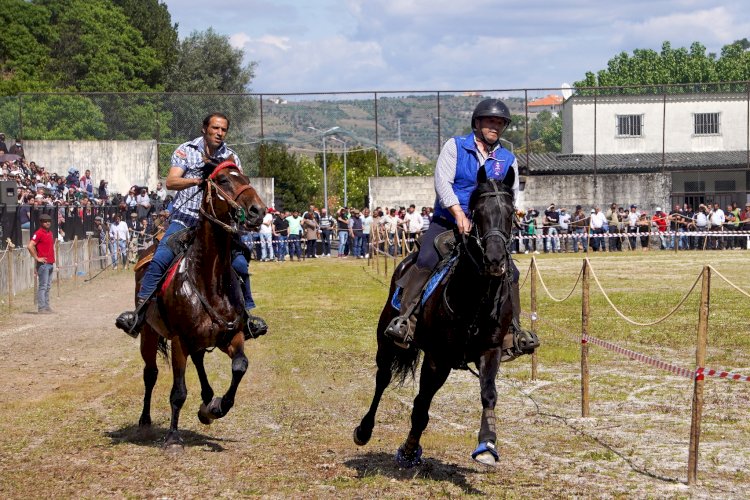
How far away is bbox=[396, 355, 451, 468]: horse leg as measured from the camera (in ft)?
27.8

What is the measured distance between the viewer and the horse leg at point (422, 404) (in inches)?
333

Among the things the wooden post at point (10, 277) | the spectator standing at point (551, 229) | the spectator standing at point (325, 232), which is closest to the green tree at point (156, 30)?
the spectator standing at point (325, 232)

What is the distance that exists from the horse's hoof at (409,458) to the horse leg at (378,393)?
475 mm

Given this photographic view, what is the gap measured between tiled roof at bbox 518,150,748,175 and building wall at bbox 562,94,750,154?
96cm

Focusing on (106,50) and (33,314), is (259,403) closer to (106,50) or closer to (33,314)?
(33,314)

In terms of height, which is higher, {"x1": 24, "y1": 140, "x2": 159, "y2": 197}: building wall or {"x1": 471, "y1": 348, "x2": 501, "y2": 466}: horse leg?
{"x1": 24, "y1": 140, "x2": 159, "y2": 197}: building wall

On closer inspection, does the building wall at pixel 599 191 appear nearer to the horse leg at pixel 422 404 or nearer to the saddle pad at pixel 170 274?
the saddle pad at pixel 170 274

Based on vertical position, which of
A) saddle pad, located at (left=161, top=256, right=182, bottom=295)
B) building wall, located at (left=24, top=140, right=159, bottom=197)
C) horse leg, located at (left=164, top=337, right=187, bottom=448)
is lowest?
horse leg, located at (left=164, top=337, right=187, bottom=448)

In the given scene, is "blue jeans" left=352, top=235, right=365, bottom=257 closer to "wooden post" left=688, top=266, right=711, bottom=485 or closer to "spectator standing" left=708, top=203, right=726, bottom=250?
"spectator standing" left=708, top=203, right=726, bottom=250

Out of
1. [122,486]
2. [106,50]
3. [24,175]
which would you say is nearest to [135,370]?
[122,486]

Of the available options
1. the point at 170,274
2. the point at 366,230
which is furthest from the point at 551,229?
the point at 170,274

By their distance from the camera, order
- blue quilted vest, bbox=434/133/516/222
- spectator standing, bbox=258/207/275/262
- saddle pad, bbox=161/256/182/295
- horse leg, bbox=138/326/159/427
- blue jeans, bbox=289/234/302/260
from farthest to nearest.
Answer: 1. blue jeans, bbox=289/234/302/260
2. spectator standing, bbox=258/207/275/262
3. horse leg, bbox=138/326/159/427
4. saddle pad, bbox=161/256/182/295
5. blue quilted vest, bbox=434/133/516/222

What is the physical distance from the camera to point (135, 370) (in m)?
15.4

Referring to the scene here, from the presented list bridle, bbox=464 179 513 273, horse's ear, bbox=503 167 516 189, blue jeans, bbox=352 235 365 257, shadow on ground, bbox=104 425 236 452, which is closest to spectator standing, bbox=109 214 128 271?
blue jeans, bbox=352 235 365 257
